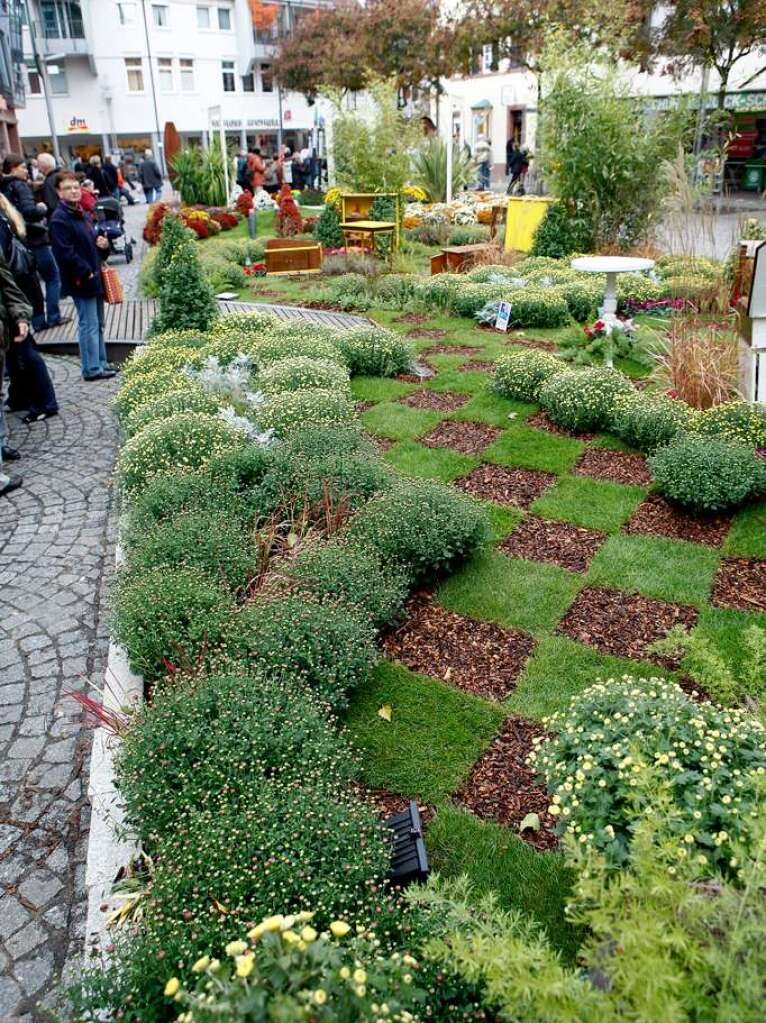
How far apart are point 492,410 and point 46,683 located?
4.38 meters

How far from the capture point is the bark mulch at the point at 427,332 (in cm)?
987

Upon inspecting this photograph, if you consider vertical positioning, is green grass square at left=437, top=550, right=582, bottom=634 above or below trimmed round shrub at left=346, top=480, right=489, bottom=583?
below

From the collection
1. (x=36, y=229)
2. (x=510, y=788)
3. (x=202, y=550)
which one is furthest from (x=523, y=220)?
(x=510, y=788)

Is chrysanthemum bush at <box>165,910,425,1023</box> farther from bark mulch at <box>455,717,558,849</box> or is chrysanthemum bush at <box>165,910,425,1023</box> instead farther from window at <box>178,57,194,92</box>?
window at <box>178,57,194,92</box>

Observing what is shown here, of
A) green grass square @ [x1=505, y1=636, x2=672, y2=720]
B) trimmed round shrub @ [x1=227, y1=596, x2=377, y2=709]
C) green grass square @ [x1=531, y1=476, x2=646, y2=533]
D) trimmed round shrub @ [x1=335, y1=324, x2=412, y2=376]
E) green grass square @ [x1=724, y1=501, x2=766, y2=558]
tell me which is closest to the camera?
trimmed round shrub @ [x1=227, y1=596, x2=377, y2=709]

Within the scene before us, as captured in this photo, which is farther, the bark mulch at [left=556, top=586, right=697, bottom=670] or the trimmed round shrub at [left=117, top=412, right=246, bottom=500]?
the trimmed round shrub at [left=117, top=412, right=246, bottom=500]

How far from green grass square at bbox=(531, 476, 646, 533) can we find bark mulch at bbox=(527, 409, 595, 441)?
81 centimetres

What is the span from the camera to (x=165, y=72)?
148 ft

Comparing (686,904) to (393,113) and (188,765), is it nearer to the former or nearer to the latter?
(188,765)

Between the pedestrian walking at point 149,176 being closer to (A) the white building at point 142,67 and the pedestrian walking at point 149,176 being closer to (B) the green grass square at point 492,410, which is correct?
(A) the white building at point 142,67

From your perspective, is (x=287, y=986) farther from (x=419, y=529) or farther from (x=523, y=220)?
(x=523, y=220)

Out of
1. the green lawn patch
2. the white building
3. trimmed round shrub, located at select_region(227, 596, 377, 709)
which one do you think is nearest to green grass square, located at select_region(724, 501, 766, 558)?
trimmed round shrub, located at select_region(227, 596, 377, 709)

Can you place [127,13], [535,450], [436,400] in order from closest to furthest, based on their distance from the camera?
[535,450] < [436,400] < [127,13]

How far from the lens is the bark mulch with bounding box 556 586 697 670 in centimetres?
400
